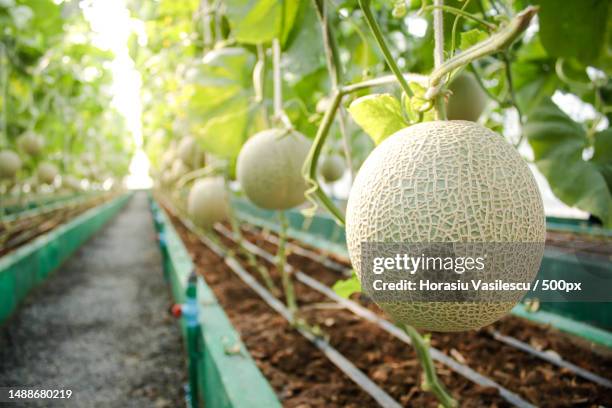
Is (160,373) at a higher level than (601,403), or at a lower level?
lower

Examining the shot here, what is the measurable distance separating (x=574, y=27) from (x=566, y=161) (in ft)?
1.37

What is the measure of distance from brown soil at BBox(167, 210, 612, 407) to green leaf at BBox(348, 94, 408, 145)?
1065 millimetres

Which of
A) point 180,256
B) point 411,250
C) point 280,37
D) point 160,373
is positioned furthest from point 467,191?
point 180,256

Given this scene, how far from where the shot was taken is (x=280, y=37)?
146 centimetres

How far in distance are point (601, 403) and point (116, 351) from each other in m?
2.72

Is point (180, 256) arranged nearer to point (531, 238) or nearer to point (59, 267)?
point (59, 267)

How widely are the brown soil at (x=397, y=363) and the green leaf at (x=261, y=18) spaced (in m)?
1.21

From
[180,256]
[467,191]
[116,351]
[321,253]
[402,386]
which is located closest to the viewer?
[467,191]

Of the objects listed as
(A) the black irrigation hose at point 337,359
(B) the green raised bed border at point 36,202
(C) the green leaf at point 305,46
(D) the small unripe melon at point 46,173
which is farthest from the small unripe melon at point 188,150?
(B) the green raised bed border at point 36,202

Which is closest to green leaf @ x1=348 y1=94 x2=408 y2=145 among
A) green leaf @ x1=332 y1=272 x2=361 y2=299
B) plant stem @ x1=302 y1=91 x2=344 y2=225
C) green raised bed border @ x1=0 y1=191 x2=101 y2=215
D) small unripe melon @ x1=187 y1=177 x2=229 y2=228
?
plant stem @ x1=302 y1=91 x2=344 y2=225

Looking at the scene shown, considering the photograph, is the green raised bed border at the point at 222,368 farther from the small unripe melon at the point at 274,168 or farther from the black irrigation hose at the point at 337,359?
the small unripe melon at the point at 274,168

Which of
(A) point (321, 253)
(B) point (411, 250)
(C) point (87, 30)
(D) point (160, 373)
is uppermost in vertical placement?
(C) point (87, 30)

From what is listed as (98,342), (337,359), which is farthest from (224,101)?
(98,342)

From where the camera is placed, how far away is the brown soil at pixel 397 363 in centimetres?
158
